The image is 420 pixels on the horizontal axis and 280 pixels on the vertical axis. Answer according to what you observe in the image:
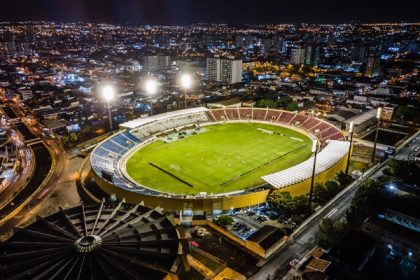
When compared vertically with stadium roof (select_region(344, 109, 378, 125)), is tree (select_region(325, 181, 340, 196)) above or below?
below

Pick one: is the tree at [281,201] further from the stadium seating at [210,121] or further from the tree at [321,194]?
the tree at [321,194]

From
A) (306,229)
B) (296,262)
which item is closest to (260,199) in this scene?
(306,229)

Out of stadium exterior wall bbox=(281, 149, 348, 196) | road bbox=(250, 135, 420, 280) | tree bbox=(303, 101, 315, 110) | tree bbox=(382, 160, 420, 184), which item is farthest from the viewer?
tree bbox=(303, 101, 315, 110)

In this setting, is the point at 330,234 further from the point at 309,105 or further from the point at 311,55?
the point at 311,55

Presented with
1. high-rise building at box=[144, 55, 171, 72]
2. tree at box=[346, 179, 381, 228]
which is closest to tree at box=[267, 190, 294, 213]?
tree at box=[346, 179, 381, 228]

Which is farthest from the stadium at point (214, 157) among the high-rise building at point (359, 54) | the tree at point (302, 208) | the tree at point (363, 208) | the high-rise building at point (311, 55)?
the high-rise building at point (359, 54)

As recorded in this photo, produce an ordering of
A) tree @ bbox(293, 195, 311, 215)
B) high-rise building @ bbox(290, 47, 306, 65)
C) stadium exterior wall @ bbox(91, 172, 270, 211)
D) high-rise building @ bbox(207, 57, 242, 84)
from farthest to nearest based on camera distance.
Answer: high-rise building @ bbox(290, 47, 306, 65) → high-rise building @ bbox(207, 57, 242, 84) → stadium exterior wall @ bbox(91, 172, 270, 211) → tree @ bbox(293, 195, 311, 215)

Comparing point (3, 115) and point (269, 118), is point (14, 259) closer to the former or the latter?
point (269, 118)

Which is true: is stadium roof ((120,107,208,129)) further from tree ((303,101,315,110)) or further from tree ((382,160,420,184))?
tree ((382,160,420,184))
